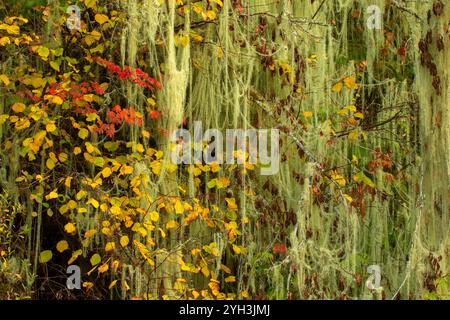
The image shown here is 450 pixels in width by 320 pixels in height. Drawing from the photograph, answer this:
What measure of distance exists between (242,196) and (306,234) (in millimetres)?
554

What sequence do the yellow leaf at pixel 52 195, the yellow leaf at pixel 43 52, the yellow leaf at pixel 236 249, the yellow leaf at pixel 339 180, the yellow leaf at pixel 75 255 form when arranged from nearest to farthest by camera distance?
the yellow leaf at pixel 52 195
the yellow leaf at pixel 43 52
the yellow leaf at pixel 75 255
the yellow leaf at pixel 236 249
the yellow leaf at pixel 339 180

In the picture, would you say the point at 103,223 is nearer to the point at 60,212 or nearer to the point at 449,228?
the point at 60,212

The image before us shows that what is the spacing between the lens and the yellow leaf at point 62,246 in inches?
261

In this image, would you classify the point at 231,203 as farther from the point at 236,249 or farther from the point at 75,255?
the point at 75,255

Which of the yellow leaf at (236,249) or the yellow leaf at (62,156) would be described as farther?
the yellow leaf at (236,249)

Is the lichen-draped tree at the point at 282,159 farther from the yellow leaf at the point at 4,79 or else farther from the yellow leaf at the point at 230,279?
the yellow leaf at the point at 4,79

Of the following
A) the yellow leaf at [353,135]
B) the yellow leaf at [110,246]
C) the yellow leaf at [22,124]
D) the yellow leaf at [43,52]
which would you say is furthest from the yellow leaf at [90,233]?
the yellow leaf at [353,135]

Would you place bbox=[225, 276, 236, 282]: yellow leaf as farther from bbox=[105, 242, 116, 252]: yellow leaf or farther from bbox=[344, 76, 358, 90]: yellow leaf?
bbox=[344, 76, 358, 90]: yellow leaf

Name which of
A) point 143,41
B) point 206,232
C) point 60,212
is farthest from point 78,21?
point 206,232

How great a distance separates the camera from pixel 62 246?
667cm

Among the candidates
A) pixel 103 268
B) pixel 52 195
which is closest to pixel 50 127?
pixel 52 195

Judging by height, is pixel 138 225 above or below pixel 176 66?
below

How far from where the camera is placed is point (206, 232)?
6906mm

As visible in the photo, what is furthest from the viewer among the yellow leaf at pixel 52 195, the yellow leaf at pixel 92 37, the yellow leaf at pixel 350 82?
the yellow leaf at pixel 350 82
